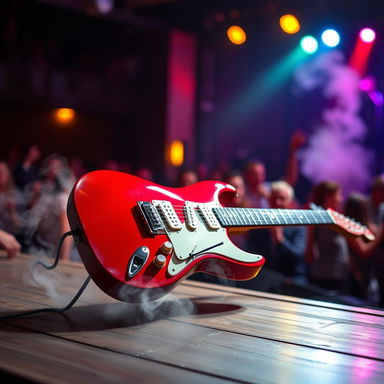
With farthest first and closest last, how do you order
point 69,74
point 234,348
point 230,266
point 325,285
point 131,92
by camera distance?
1. point 131,92
2. point 69,74
3. point 325,285
4. point 230,266
5. point 234,348

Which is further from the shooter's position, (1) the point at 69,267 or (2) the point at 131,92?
(2) the point at 131,92

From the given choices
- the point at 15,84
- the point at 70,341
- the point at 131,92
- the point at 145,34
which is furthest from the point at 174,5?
the point at 70,341

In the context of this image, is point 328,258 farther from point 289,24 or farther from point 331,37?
point 289,24

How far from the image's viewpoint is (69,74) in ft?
36.9

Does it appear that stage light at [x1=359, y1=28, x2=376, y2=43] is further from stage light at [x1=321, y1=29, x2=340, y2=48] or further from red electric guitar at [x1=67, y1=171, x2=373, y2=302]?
red electric guitar at [x1=67, y1=171, x2=373, y2=302]

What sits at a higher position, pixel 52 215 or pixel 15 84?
pixel 15 84

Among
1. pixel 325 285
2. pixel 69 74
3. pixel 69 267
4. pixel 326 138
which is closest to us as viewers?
pixel 69 267

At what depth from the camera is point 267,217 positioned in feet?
5.60

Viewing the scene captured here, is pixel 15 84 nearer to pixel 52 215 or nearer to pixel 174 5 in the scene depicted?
pixel 174 5

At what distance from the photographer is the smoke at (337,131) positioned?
30.6 ft

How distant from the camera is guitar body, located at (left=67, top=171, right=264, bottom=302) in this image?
1.37 m

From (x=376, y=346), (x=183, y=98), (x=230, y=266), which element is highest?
(x=183, y=98)

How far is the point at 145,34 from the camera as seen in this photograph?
1171 centimetres

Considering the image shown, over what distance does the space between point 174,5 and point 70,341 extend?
31.8 ft
